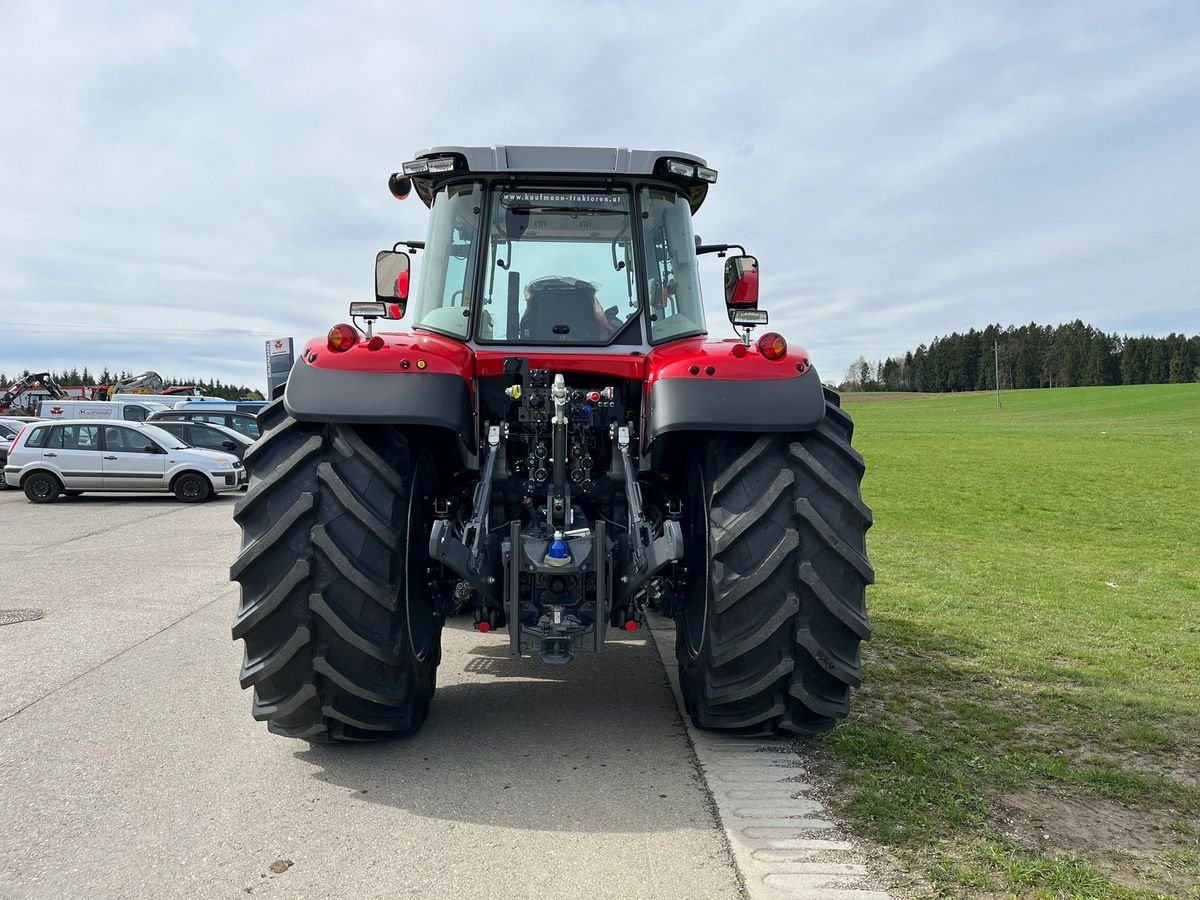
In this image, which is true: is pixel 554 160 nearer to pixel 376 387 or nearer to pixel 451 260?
pixel 451 260

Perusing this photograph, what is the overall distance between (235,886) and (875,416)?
71.3 metres

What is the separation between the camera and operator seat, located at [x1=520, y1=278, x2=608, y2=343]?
4.84 meters

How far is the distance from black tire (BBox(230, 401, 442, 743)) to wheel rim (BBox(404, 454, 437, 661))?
0.09 m

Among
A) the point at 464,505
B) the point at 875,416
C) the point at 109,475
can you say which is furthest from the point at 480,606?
the point at 875,416

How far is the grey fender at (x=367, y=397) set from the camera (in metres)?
3.92

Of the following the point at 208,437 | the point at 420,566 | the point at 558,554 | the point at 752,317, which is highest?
the point at 752,317

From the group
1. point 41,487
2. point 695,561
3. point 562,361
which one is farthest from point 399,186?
point 41,487

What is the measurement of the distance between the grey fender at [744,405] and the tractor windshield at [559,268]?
957 millimetres

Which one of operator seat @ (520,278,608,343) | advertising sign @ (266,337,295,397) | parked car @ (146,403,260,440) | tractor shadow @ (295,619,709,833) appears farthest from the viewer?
parked car @ (146,403,260,440)

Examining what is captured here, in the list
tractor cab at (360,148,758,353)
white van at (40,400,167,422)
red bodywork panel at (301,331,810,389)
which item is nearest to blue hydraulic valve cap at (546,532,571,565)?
red bodywork panel at (301,331,810,389)

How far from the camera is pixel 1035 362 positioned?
375 ft

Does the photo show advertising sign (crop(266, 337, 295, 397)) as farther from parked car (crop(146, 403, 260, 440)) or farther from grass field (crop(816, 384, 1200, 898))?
parked car (crop(146, 403, 260, 440))

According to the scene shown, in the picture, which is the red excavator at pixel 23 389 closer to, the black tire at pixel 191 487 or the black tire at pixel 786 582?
the black tire at pixel 191 487

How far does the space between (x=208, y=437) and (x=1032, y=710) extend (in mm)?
20152
